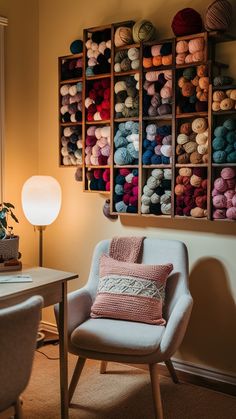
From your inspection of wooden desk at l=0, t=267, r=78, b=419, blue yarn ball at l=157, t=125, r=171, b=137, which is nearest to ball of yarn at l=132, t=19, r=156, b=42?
blue yarn ball at l=157, t=125, r=171, b=137

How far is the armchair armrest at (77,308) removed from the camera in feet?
8.57

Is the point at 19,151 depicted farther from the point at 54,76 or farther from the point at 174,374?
the point at 174,374

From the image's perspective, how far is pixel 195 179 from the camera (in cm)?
280

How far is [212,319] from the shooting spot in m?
2.95

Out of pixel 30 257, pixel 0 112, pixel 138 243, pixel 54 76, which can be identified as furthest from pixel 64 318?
pixel 54 76

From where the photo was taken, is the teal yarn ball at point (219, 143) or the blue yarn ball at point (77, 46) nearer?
the teal yarn ball at point (219, 143)

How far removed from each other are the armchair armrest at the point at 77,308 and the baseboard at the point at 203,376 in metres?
0.65

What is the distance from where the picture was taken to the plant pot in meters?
2.59

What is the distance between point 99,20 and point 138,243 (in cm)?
147

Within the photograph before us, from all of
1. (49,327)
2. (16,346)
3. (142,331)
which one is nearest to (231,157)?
(142,331)

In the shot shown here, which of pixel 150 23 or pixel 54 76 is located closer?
pixel 150 23

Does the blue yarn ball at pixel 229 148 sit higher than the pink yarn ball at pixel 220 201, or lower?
higher

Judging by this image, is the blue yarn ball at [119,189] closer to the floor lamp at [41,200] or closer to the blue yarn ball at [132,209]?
the blue yarn ball at [132,209]

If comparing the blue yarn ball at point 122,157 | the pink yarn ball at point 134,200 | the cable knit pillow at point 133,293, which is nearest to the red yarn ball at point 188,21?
the blue yarn ball at point 122,157
